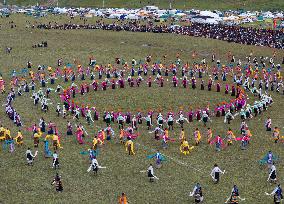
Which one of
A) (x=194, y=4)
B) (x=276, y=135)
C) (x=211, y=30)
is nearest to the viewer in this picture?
(x=276, y=135)

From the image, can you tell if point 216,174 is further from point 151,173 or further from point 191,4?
point 191,4

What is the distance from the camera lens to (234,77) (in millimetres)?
56625

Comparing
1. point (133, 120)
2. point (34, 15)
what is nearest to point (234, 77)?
point (133, 120)

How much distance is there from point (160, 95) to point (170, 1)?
380 ft

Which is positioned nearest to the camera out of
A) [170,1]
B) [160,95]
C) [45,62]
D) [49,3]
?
[160,95]

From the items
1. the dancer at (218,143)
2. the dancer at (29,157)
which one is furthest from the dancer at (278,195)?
the dancer at (29,157)

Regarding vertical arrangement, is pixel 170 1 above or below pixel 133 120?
above

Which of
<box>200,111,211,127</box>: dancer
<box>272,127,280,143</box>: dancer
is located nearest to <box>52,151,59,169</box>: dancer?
<box>200,111,211,127</box>: dancer

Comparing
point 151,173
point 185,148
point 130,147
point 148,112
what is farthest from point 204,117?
point 151,173

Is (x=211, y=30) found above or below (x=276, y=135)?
above

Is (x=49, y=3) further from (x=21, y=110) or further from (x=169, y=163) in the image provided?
(x=169, y=163)

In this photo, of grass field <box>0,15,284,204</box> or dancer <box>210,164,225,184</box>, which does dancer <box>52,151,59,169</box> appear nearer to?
grass field <box>0,15,284,204</box>

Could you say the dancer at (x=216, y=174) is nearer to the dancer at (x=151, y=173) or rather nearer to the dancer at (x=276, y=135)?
the dancer at (x=151, y=173)

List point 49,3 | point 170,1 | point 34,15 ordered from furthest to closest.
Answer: point 49,3
point 170,1
point 34,15
